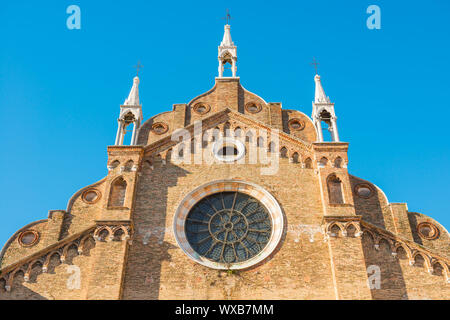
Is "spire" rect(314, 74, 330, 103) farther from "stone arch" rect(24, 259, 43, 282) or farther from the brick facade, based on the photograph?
"stone arch" rect(24, 259, 43, 282)

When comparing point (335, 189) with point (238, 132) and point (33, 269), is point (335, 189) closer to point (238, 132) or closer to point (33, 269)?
point (238, 132)

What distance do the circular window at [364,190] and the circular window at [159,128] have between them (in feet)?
28.4

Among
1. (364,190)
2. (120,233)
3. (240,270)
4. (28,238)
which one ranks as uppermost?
(364,190)

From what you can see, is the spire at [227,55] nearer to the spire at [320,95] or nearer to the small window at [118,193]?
the spire at [320,95]

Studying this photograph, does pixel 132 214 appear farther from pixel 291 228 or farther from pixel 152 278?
pixel 291 228

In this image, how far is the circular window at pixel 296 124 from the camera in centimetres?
2342

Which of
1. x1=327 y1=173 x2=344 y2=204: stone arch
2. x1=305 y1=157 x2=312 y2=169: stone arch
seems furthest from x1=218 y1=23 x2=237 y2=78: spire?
x1=327 y1=173 x2=344 y2=204: stone arch

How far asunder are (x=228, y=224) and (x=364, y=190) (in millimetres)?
5790

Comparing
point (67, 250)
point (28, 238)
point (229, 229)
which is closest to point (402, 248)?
point (229, 229)

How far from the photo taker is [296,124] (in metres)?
23.6

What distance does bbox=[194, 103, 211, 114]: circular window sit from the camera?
2406cm

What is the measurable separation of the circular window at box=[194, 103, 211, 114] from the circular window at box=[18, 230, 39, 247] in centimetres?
882
